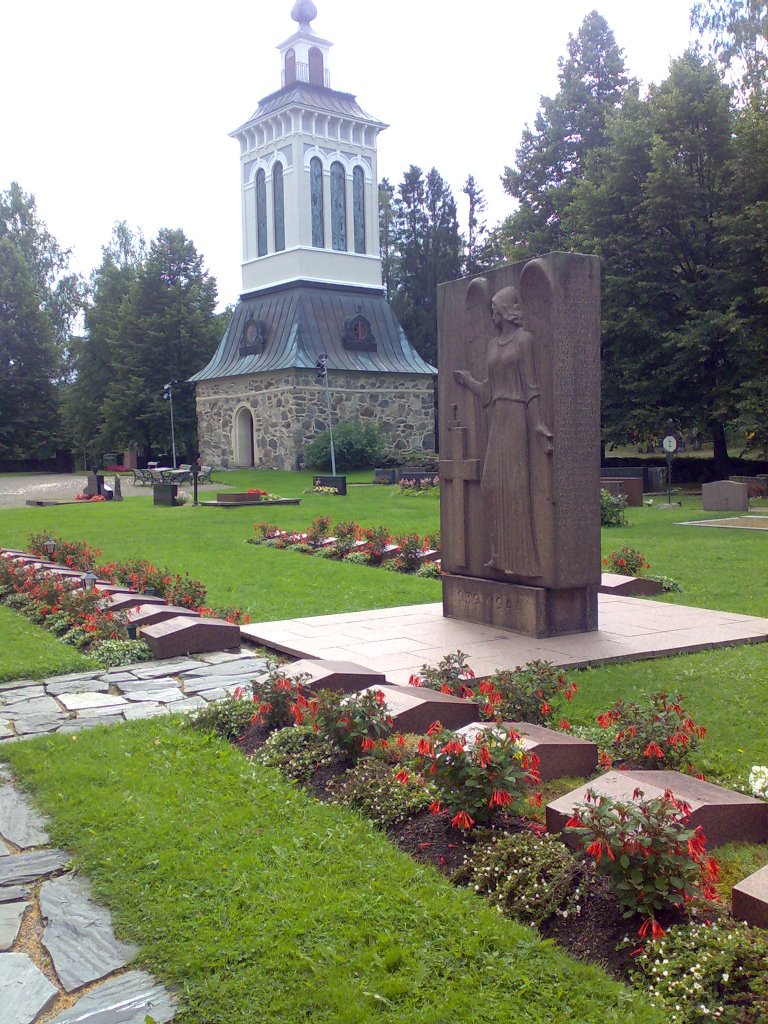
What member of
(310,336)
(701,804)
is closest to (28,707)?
(701,804)

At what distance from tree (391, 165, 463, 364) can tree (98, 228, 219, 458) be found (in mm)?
9858

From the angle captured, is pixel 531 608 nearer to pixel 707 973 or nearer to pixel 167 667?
pixel 167 667

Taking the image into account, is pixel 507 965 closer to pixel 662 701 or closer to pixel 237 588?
pixel 662 701

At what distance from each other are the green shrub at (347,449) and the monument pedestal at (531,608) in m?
24.4

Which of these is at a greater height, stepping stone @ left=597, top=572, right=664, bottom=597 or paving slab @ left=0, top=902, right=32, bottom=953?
stepping stone @ left=597, top=572, right=664, bottom=597

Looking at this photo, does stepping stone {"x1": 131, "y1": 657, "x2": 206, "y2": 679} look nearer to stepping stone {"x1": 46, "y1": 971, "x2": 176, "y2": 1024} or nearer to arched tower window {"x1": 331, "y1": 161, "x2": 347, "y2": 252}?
stepping stone {"x1": 46, "y1": 971, "x2": 176, "y2": 1024}

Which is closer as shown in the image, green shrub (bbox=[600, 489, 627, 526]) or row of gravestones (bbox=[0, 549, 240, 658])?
row of gravestones (bbox=[0, 549, 240, 658])

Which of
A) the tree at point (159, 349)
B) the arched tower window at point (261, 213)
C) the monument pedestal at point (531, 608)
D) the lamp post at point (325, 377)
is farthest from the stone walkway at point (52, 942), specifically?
the tree at point (159, 349)

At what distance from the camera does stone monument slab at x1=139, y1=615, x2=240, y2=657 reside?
25.1 feet

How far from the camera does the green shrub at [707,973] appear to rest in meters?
2.59

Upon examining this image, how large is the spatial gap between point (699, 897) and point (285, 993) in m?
1.29

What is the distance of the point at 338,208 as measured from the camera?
35.8 metres

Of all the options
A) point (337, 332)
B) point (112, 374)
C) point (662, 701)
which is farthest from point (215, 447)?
point (662, 701)

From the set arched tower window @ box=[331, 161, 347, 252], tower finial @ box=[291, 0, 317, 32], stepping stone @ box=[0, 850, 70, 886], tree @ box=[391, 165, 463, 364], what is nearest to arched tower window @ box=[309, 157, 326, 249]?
arched tower window @ box=[331, 161, 347, 252]
